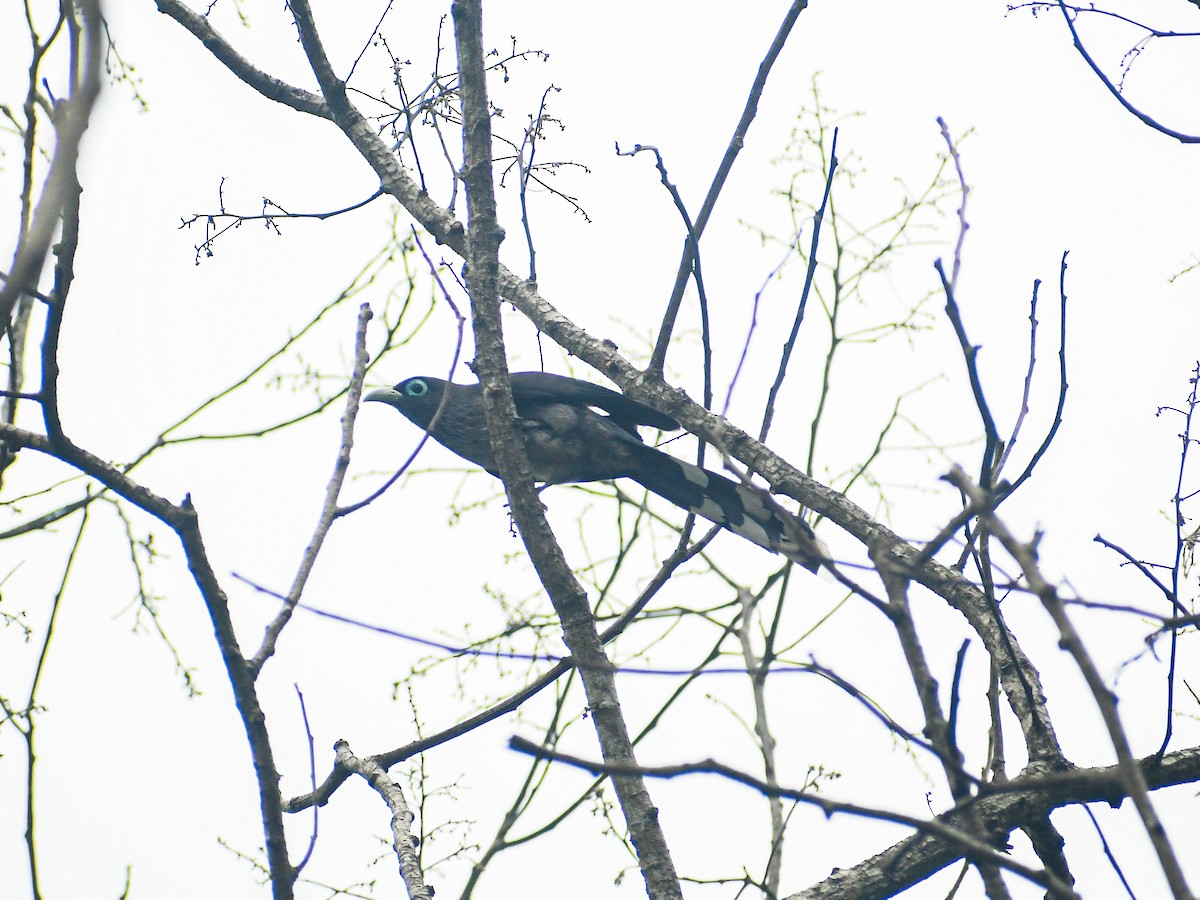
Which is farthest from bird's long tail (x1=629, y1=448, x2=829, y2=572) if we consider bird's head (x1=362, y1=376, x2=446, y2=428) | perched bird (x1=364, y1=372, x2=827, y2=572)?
bird's head (x1=362, y1=376, x2=446, y2=428)

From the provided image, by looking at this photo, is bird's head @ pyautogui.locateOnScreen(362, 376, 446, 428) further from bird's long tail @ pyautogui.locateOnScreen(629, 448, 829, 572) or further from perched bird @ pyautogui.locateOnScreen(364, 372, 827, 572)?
bird's long tail @ pyautogui.locateOnScreen(629, 448, 829, 572)

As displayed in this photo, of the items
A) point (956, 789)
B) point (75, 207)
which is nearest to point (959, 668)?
point (956, 789)

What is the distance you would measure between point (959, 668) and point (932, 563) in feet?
4.74

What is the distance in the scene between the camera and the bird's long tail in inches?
164

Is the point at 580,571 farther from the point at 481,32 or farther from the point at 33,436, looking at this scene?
the point at 33,436

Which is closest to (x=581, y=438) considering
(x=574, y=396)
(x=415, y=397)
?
(x=574, y=396)

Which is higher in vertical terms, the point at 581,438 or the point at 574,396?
the point at 574,396

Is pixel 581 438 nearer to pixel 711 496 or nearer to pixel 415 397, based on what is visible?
pixel 711 496

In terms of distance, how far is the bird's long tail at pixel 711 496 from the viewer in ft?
13.7

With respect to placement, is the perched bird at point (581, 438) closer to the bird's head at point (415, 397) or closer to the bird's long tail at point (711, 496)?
the bird's long tail at point (711, 496)

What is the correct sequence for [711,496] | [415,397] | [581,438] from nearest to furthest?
[711,496] → [581,438] → [415,397]

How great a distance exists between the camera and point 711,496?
169 inches

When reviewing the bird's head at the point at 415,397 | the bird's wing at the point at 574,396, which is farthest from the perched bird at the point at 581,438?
the bird's head at the point at 415,397

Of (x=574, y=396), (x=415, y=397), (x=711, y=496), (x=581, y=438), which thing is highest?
(x=415, y=397)
